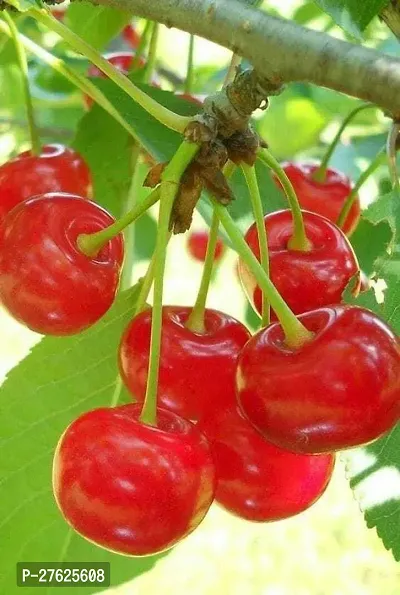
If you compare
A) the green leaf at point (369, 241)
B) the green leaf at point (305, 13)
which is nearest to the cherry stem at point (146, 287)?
the green leaf at point (369, 241)

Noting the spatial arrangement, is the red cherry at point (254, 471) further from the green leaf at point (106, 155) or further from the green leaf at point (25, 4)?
the green leaf at point (106, 155)

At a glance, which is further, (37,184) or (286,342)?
(37,184)

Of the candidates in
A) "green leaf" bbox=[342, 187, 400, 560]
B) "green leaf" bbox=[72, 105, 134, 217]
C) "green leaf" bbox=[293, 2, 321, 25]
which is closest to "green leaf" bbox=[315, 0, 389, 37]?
"green leaf" bbox=[342, 187, 400, 560]

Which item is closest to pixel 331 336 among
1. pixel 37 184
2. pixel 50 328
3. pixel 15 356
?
pixel 50 328

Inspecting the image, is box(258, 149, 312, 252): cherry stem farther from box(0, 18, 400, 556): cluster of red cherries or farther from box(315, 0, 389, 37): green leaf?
box(315, 0, 389, 37): green leaf

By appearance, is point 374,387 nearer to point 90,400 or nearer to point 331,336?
point 331,336

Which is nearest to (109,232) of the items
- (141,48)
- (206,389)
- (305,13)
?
(206,389)
